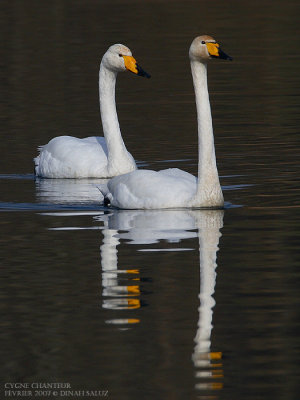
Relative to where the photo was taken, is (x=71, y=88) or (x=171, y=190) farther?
(x=71, y=88)

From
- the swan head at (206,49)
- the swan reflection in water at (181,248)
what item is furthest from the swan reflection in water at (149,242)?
the swan head at (206,49)

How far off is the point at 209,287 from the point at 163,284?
0.37 metres

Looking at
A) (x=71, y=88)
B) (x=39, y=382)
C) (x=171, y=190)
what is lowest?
(x=39, y=382)

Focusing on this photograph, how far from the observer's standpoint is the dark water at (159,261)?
8.19 meters

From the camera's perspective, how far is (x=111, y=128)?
17.8 metres

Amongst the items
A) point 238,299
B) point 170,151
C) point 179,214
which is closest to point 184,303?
point 238,299

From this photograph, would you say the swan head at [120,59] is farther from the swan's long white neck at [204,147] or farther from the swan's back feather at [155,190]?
the swan's long white neck at [204,147]

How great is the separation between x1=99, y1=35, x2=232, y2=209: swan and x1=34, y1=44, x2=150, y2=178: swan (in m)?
3.46

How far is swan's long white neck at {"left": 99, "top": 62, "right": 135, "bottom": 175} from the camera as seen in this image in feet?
55.9

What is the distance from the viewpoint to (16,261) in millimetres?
11375

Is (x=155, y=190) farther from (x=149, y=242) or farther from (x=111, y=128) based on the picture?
(x=111, y=128)

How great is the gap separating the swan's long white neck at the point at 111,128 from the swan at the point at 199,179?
3444 mm

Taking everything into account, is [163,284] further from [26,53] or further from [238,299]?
[26,53]

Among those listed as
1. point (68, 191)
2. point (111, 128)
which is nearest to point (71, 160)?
point (111, 128)
